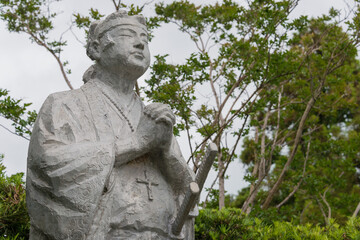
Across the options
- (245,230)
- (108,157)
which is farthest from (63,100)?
(245,230)

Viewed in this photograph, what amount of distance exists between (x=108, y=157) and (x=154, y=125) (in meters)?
0.45

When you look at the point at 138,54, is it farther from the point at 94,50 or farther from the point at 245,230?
the point at 245,230

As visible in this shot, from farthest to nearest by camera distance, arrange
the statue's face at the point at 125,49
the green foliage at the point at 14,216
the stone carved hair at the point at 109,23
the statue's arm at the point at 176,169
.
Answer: the green foliage at the point at 14,216 → the stone carved hair at the point at 109,23 → the statue's face at the point at 125,49 → the statue's arm at the point at 176,169

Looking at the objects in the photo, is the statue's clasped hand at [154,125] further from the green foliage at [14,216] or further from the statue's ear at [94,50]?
the green foliage at [14,216]

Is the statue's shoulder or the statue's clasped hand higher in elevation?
the statue's shoulder

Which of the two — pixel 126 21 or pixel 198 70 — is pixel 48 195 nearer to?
pixel 126 21

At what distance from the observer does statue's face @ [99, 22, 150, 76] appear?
4867 mm

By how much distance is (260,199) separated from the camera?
1097cm

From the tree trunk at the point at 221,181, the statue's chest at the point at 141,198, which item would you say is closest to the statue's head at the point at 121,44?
the statue's chest at the point at 141,198

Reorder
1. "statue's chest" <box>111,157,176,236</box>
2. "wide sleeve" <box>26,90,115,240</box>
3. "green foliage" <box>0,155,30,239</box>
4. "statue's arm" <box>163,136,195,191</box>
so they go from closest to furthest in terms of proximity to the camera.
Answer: "wide sleeve" <box>26,90,115,240</box> < "statue's chest" <box>111,157,176,236</box> < "statue's arm" <box>163,136,195,191</box> < "green foliage" <box>0,155,30,239</box>

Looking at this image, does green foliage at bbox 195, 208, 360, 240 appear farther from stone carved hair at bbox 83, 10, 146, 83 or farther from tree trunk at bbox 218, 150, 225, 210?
tree trunk at bbox 218, 150, 225, 210

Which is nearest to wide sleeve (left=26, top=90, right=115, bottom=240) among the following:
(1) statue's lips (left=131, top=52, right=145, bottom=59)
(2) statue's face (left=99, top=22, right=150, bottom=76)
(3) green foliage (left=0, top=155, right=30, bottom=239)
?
(2) statue's face (left=99, top=22, right=150, bottom=76)

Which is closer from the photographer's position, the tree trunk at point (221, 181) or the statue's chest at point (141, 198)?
the statue's chest at point (141, 198)

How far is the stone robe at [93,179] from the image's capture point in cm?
416
